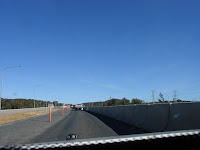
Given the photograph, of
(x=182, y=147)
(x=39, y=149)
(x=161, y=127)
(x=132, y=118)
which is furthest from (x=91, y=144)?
(x=132, y=118)

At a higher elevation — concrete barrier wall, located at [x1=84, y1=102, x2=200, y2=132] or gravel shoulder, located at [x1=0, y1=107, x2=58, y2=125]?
concrete barrier wall, located at [x1=84, y1=102, x2=200, y2=132]

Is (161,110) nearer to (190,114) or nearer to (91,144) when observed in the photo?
(190,114)

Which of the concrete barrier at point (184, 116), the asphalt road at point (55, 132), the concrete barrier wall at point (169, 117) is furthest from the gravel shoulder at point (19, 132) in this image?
the concrete barrier at point (184, 116)

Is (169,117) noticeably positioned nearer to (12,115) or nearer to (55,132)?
(55,132)

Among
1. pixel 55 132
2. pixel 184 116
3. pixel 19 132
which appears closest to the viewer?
pixel 184 116

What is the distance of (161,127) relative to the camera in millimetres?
8570

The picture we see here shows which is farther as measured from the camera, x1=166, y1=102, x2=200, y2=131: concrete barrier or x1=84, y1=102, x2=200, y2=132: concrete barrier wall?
x1=84, y1=102, x2=200, y2=132: concrete barrier wall

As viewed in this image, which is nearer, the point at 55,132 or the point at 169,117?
the point at 169,117

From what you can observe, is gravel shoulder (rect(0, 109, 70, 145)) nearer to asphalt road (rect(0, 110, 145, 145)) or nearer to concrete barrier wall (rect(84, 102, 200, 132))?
asphalt road (rect(0, 110, 145, 145))

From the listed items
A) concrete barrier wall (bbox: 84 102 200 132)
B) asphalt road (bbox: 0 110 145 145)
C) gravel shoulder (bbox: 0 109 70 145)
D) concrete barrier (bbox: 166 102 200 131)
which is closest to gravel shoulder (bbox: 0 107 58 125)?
gravel shoulder (bbox: 0 109 70 145)

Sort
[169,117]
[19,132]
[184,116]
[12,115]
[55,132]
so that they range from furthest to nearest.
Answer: [12,115]
[19,132]
[55,132]
[169,117]
[184,116]

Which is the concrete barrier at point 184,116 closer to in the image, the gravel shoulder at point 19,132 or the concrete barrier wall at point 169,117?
the concrete barrier wall at point 169,117

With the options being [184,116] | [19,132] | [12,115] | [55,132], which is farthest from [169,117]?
[12,115]

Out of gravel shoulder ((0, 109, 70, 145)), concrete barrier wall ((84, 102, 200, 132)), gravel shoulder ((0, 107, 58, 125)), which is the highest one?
concrete barrier wall ((84, 102, 200, 132))
